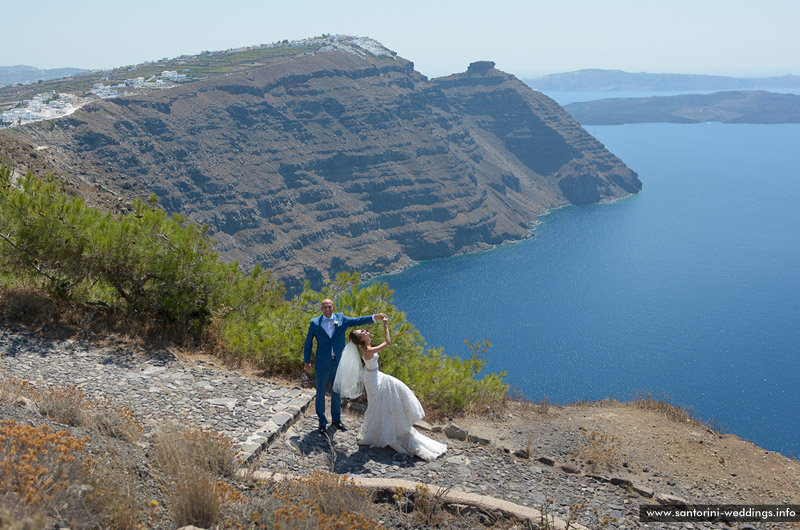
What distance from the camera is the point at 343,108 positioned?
12606 cm

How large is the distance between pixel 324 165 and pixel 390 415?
109682mm

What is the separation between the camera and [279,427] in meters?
8.34

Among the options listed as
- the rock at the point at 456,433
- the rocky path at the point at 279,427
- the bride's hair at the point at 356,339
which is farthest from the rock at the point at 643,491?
the bride's hair at the point at 356,339

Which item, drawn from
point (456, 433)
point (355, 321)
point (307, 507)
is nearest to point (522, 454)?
point (456, 433)

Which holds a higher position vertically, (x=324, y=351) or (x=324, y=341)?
(x=324, y=341)

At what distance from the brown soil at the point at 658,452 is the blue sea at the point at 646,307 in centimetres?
3687

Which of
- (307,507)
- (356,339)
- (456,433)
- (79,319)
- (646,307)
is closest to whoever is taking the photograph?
(307,507)

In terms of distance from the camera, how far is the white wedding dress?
813 centimetres

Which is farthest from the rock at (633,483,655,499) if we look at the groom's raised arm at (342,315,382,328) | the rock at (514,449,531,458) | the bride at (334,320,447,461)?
the groom's raised arm at (342,315,382,328)

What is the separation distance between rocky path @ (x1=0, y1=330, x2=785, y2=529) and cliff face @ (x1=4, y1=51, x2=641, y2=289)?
53155mm

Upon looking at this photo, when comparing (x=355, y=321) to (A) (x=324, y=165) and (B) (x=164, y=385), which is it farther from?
(A) (x=324, y=165)

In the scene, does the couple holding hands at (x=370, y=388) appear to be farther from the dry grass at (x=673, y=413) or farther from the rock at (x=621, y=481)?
the dry grass at (x=673, y=413)

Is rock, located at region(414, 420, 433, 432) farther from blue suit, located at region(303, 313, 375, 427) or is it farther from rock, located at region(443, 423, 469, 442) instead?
blue suit, located at region(303, 313, 375, 427)

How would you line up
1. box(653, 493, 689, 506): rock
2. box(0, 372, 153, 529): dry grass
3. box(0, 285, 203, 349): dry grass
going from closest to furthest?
box(0, 372, 153, 529): dry grass < box(653, 493, 689, 506): rock < box(0, 285, 203, 349): dry grass
